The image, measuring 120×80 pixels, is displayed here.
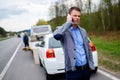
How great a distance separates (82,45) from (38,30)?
1709 centimetres

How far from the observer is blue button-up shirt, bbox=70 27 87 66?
430 cm

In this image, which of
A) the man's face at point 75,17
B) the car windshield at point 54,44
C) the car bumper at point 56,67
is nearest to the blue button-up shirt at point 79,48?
the man's face at point 75,17

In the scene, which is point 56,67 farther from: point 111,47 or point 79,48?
point 111,47

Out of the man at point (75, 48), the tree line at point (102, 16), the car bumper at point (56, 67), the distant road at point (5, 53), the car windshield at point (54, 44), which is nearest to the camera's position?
the man at point (75, 48)

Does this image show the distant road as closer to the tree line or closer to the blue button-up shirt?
the blue button-up shirt

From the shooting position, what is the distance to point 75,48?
430 centimetres

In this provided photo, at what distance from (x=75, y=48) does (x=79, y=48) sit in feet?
0.26

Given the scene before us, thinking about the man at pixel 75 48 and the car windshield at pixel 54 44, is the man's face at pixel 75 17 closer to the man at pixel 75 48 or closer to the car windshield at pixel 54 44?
the man at pixel 75 48

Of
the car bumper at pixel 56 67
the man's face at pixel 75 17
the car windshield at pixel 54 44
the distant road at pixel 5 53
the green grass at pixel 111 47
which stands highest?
the man's face at pixel 75 17

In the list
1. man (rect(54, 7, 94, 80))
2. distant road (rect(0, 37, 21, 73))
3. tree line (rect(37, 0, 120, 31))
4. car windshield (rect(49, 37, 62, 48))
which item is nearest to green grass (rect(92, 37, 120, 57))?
car windshield (rect(49, 37, 62, 48))

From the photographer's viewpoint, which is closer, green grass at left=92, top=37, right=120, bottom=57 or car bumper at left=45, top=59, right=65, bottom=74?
car bumper at left=45, top=59, right=65, bottom=74

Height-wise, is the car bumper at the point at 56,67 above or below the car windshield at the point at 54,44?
below

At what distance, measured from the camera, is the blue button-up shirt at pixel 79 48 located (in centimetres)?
430

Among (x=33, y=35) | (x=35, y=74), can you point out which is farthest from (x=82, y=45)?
(x=33, y=35)
